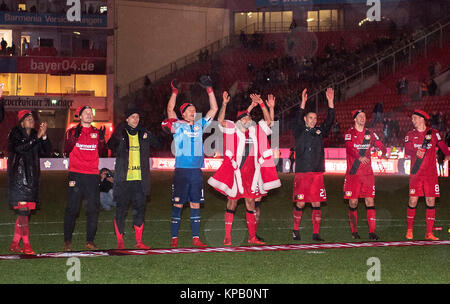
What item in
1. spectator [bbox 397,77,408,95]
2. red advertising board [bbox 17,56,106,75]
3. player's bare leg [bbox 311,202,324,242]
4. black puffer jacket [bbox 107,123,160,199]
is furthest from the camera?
red advertising board [bbox 17,56,106,75]

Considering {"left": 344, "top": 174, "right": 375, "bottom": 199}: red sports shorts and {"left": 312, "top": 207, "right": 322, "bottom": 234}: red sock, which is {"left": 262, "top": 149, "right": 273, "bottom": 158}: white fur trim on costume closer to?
{"left": 312, "top": 207, "right": 322, "bottom": 234}: red sock

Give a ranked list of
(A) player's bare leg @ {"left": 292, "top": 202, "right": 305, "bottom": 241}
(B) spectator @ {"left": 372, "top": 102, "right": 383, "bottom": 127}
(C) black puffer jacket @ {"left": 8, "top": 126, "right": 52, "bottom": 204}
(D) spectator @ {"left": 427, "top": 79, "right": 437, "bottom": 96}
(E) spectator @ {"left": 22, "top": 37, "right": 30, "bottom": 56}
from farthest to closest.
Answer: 1. (E) spectator @ {"left": 22, "top": 37, "right": 30, "bottom": 56}
2. (D) spectator @ {"left": 427, "top": 79, "right": 437, "bottom": 96}
3. (B) spectator @ {"left": 372, "top": 102, "right": 383, "bottom": 127}
4. (A) player's bare leg @ {"left": 292, "top": 202, "right": 305, "bottom": 241}
5. (C) black puffer jacket @ {"left": 8, "top": 126, "right": 52, "bottom": 204}

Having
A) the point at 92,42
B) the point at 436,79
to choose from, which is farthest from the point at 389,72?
the point at 92,42

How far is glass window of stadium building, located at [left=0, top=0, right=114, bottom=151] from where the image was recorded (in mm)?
51406

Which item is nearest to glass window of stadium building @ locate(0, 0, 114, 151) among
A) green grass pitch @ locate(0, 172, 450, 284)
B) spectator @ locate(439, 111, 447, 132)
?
spectator @ locate(439, 111, 447, 132)

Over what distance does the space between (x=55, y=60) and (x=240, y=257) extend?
45310mm

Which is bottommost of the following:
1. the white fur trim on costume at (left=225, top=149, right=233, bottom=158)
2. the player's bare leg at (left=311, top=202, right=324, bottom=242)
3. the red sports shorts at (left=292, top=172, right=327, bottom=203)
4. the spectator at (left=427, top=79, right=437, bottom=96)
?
the player's bare leg at (left=311, top=202, right=324, bottom=242)

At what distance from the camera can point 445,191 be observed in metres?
21.7

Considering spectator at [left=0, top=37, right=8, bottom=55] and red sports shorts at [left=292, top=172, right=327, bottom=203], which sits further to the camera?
spectator at [left=0, top=37, right=8, bottom=55]

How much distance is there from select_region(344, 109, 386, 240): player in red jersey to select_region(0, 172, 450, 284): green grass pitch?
511mm

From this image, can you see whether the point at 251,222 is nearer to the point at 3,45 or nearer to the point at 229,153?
the point at 229,153

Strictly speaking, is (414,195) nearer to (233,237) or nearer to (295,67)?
(233,237)

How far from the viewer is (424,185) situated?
38.7ft

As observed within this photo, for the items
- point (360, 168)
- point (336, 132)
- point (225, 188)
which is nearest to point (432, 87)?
point (336, 132)
